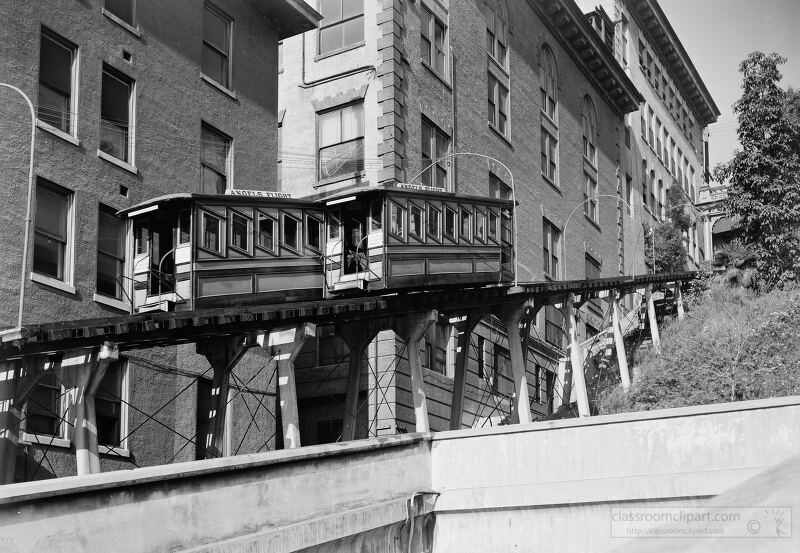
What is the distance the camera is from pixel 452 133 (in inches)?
1516

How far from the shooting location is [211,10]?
99.3 ft

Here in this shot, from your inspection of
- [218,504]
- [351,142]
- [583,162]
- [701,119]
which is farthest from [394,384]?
[701,119]

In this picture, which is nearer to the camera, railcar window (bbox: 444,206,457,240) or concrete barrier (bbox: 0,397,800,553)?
concrete barrier (bbox: 0,397,800,553)

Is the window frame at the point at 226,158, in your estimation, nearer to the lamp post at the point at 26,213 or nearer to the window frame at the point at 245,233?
the window frame at the point at 245,233

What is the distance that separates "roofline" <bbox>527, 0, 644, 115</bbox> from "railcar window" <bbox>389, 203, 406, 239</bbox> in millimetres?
23017

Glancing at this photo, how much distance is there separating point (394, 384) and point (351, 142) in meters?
8.46

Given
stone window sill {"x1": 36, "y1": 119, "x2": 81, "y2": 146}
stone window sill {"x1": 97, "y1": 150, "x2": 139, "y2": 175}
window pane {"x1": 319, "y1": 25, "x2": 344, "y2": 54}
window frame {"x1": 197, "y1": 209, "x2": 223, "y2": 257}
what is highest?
window pane {"x1": 319, "y1": 25, "x2": 344, "y2": 54}

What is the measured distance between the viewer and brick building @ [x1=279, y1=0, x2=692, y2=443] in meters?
34.4

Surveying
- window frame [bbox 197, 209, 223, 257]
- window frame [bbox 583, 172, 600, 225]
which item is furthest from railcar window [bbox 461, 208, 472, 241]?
window frame [bbox 583, 172, 600, 225]

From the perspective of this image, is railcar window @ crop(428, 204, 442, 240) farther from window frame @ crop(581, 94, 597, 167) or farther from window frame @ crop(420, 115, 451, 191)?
window frame @ crop(581, 94, 597, 167)

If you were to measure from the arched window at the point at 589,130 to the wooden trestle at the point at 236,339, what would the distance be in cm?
2399

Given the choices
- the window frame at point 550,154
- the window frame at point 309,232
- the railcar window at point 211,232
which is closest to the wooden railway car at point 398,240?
the window frame at point 309,232

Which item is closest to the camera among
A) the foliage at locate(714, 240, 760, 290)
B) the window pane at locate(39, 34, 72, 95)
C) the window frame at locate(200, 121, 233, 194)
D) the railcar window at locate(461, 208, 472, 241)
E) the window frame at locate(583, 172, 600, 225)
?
the window pane at locate(39, 34, 72, 95)

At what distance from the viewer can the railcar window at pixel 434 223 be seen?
29.5 metres
